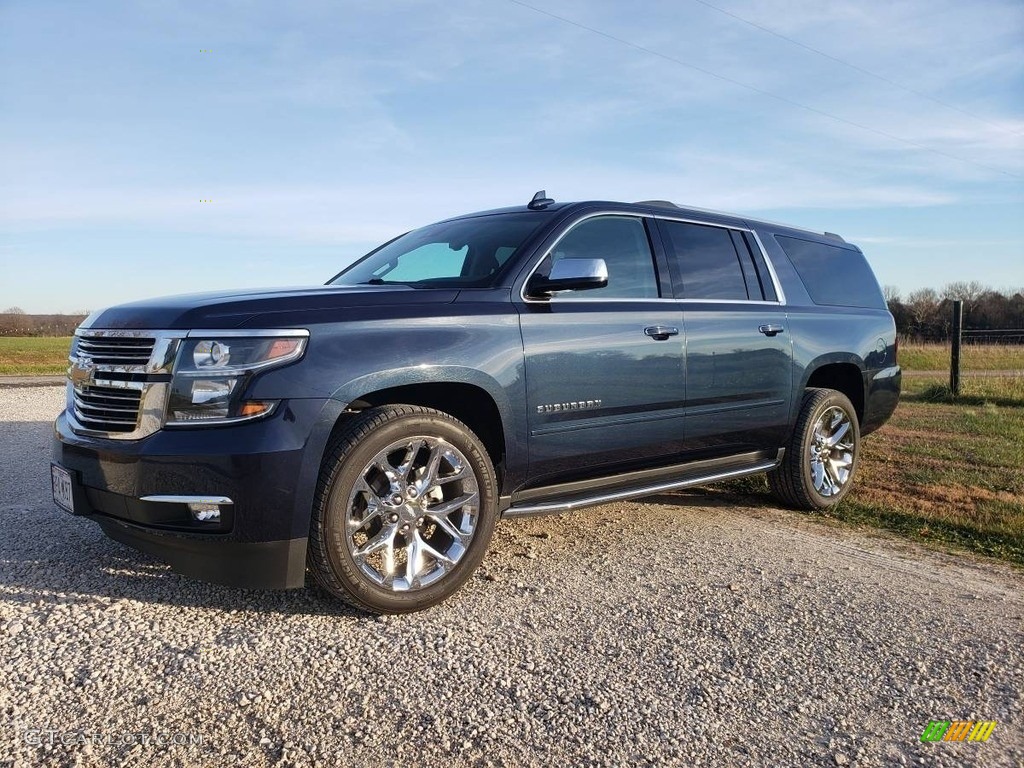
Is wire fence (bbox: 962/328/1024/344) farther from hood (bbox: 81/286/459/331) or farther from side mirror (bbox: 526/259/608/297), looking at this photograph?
hood (bbox: 81/286/459/331)

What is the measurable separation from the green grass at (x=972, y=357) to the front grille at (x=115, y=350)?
16.9 meters

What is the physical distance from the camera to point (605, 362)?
4055 millimetres

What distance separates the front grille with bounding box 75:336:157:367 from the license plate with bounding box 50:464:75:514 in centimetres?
51

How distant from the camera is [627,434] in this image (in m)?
4.19

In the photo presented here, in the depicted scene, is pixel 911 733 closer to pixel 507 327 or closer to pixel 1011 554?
pixel 507 327

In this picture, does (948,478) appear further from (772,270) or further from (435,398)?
(435,398)

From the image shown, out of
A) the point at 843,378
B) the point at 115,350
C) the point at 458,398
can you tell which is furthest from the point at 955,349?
the point at 115,350

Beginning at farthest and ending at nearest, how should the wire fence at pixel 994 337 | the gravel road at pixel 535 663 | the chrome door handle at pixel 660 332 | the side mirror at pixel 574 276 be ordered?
1. the wire fence at pixel 994 337
2. the chrome door handle at pixel 660 332
3. the side mirror at pixel 574 276
4. the gravel road at pixel 535 663

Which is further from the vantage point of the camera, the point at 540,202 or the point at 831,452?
the point at 831,452

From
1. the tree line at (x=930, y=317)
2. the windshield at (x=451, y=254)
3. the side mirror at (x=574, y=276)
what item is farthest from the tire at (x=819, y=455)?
the tree line at (x=930, y=317)

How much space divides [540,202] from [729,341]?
1414 millimetres

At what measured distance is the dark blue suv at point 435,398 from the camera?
120 inches

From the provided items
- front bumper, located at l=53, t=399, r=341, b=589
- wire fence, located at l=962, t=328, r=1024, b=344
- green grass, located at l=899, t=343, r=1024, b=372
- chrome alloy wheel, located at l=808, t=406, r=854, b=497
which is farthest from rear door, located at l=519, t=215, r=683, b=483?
wire fence, located at l=962, t=328, r=1024, b=344

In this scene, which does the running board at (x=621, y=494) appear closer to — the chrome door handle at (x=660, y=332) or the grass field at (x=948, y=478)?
the chrome door handle at (x=660, y=332)
